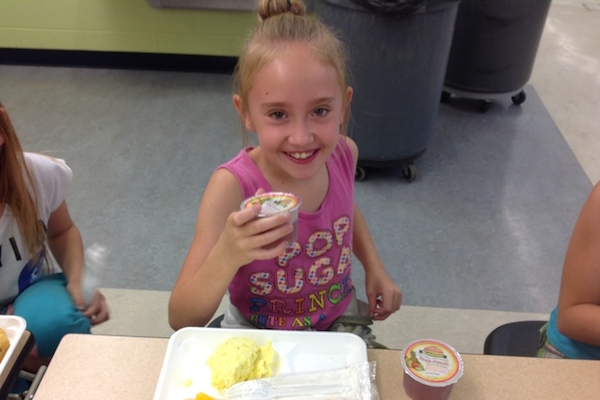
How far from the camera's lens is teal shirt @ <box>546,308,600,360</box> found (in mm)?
1009

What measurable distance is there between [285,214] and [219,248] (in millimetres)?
152

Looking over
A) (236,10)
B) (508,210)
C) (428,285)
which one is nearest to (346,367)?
(428,285)

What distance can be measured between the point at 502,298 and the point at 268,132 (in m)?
1.47

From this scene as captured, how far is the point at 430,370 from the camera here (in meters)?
0.73

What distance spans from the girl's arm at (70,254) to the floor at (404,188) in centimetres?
66

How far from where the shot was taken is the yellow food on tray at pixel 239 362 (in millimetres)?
742

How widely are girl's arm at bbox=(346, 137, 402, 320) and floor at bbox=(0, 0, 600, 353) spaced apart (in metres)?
0.69

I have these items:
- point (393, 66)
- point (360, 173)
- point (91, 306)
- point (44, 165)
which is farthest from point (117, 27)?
point (91, 306)

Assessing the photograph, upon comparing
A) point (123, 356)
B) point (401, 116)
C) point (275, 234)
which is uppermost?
point (275, 234)

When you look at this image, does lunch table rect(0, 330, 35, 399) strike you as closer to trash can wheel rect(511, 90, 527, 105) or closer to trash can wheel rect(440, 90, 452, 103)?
trash can wheel rect(440, 90, 452, 103)

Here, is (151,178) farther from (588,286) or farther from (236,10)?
(588,286)

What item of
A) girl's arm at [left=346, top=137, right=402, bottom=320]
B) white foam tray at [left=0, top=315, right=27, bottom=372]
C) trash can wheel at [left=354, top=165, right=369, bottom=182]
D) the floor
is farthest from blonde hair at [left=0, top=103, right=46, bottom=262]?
trash can wheel at [left=354, top=165, right=369, bottom=182]

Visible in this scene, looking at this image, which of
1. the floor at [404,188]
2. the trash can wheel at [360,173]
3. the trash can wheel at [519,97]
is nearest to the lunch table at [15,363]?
the floor at [404,188]

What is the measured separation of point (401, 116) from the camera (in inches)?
94.6
